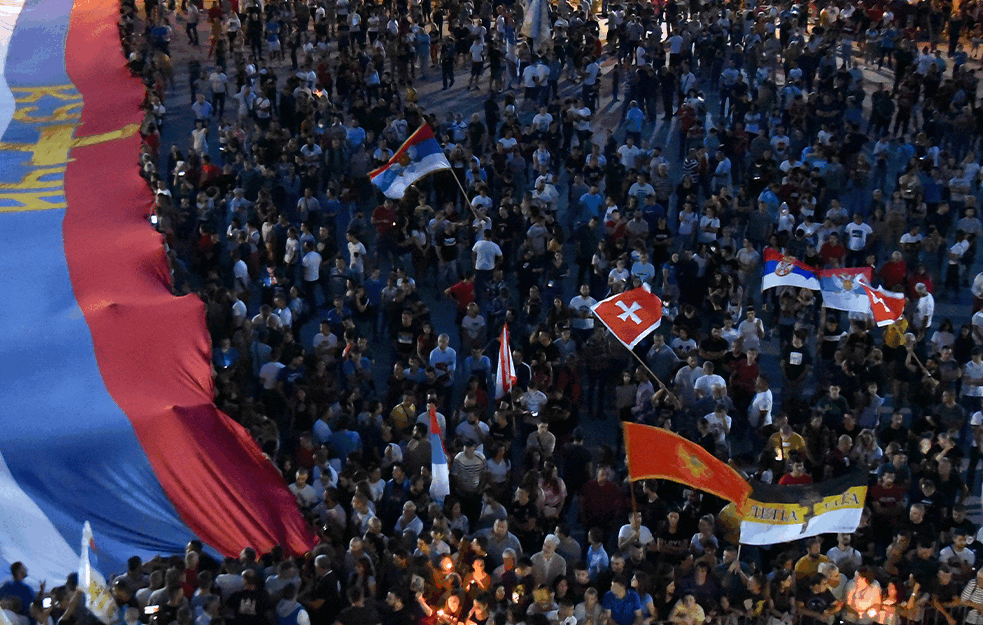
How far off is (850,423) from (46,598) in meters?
A: 8.88

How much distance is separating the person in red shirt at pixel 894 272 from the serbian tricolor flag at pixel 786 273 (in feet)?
6.43

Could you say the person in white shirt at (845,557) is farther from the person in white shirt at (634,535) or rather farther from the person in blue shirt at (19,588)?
the person in blue shirt at (19,588)

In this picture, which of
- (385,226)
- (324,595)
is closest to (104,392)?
(324,595)

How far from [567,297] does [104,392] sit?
8.87m

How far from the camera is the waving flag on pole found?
11.6m

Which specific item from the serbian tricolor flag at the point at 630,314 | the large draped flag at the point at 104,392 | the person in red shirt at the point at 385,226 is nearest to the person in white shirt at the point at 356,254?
the person in red shirt at the point at 385,226

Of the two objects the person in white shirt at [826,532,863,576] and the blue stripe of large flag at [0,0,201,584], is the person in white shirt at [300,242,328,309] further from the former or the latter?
the person in white shirt at [826,532,863,576]

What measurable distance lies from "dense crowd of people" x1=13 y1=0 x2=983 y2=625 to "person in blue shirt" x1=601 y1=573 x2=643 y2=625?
3cm

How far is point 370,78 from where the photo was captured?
26.2 m

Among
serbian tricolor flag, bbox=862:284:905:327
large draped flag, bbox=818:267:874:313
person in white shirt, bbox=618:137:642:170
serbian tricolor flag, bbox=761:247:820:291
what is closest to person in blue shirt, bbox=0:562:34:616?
serbian tricolor flag, bbox=761:247:820:291

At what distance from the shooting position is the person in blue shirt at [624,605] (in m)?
12.7

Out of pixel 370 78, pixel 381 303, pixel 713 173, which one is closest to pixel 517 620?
pixel 381 303

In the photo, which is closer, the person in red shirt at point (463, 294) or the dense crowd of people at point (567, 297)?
the dense crowd of people at point (567, 297)

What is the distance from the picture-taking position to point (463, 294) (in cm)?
1867
